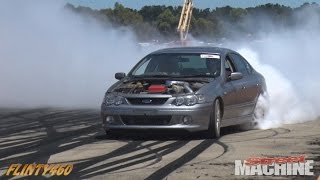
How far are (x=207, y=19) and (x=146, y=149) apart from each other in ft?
240

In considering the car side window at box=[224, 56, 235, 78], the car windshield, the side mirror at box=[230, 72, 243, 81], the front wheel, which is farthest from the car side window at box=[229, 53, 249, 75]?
the front wheel

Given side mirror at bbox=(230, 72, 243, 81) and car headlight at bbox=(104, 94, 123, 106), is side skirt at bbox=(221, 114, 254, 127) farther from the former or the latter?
car headlight at bbox=(104, 94, 123, 106)

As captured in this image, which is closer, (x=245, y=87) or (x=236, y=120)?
(x=236, y=120)

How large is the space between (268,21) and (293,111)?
71.1 ft

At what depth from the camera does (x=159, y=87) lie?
931 cm

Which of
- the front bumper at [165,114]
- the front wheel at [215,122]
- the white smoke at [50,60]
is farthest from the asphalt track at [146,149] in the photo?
the white smoke at [50,60]

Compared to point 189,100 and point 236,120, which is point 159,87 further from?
point 236,120

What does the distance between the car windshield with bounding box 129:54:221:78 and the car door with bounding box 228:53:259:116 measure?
1.64ft

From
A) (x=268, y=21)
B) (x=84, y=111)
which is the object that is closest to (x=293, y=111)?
(x=84, y=111)

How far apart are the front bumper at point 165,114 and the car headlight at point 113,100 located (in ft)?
0.21

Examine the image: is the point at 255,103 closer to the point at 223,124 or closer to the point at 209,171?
the point at 223,124

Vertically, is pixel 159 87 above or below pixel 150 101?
above

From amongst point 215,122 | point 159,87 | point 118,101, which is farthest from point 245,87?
point 118,101

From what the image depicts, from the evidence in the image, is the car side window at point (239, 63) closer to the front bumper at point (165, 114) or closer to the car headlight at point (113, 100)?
the front bumper at point (165, 114)
